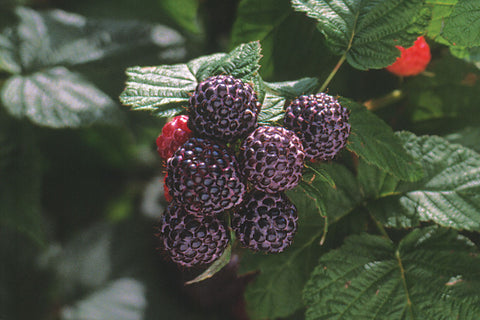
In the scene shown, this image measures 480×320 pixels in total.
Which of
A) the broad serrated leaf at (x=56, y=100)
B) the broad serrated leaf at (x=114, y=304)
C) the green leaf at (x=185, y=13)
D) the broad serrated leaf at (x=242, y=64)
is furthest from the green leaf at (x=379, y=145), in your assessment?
the broad serrated leaf at (x=114, y=304)

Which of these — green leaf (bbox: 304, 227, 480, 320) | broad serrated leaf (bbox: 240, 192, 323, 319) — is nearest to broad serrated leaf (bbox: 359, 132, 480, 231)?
green leaf (bbox: 304, 227, 480, 320)

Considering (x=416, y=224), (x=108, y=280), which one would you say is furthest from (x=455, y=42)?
(x=108, y=280)

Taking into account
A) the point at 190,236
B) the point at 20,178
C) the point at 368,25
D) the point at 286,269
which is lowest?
the point at 20,178

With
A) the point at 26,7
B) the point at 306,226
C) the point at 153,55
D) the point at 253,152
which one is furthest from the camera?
the point at 26,7

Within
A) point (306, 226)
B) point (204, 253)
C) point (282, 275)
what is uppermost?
point (204, 253)

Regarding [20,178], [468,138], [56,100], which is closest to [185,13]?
[56,100]

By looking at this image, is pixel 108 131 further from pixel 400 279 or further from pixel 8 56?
pixel 400 279

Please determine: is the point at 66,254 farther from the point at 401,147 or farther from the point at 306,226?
the point at 401,147
